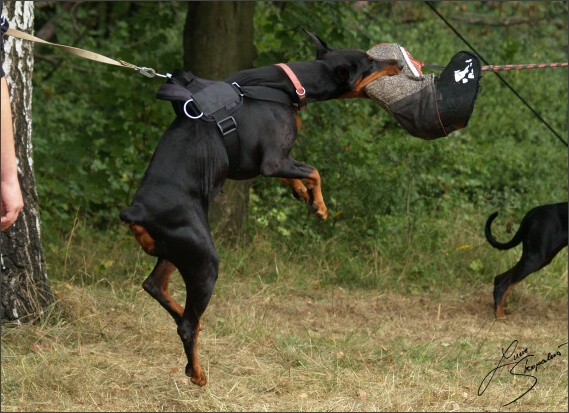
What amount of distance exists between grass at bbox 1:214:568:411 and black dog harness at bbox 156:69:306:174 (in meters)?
1.54

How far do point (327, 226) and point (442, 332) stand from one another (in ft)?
6.76

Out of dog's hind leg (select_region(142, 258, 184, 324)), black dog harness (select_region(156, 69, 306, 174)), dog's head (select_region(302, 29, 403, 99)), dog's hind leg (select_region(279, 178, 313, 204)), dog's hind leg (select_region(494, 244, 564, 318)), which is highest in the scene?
dog's head (select_region(302, 29, 403, 99))

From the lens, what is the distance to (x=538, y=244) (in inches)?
300

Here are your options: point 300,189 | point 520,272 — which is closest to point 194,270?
point 300,189

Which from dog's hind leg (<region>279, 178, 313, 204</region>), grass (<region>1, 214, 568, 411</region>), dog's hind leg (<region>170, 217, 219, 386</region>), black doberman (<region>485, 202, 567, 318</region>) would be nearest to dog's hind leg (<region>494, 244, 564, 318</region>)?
black doberman (<region>485, 202, 567, 318</region>)

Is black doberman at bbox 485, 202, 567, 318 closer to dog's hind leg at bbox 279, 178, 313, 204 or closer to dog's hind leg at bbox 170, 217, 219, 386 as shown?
dog's hind leg at bbox 279, 178, 313, 204

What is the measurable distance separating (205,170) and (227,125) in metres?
0.24

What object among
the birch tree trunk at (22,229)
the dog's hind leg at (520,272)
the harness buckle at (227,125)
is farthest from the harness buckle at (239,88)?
the dog's hind leg at (520,272)

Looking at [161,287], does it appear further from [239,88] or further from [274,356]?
[274,356]

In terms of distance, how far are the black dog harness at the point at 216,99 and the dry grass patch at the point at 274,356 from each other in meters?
1.54

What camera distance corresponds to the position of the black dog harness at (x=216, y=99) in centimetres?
410

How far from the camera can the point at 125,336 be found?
5852 mm

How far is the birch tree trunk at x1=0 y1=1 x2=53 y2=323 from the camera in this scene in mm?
5719

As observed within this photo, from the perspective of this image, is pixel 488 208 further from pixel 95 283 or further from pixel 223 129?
pixel 223 129
